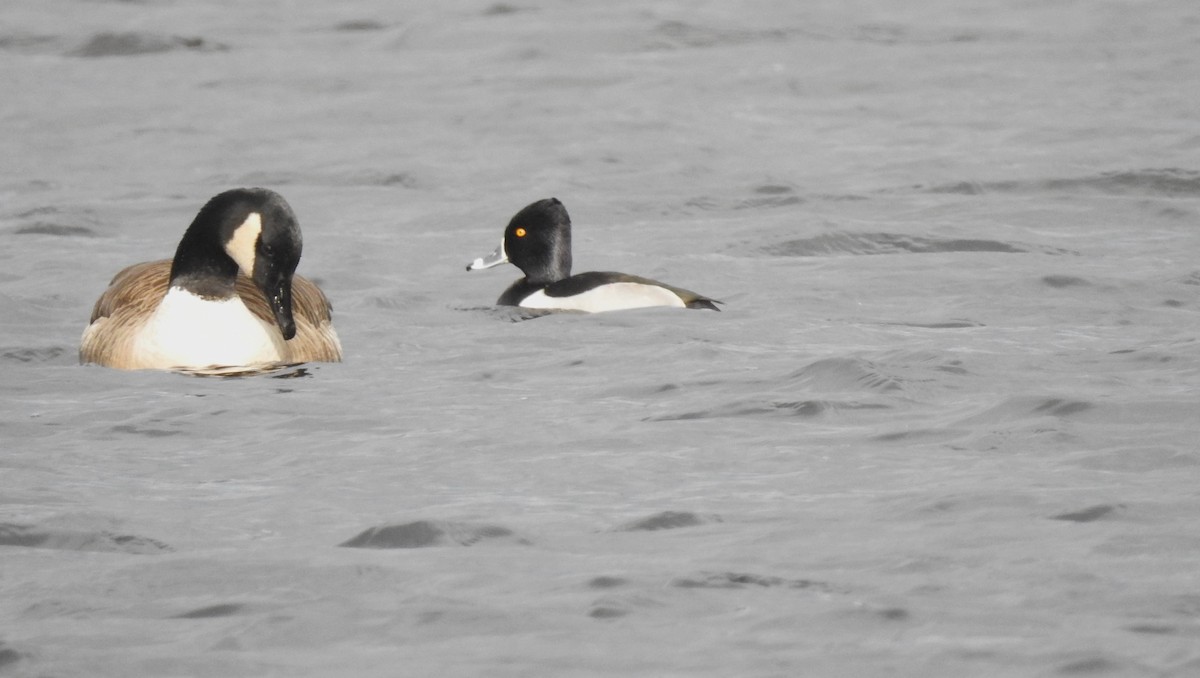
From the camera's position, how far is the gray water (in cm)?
620

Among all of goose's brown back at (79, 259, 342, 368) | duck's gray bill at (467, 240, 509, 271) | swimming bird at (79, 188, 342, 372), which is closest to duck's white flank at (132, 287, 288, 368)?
swimming bird at (79, 188, 342, 372)

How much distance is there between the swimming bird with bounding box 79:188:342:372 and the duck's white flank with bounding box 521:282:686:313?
2.49 m

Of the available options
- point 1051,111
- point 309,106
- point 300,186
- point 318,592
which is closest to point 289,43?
point 309,106

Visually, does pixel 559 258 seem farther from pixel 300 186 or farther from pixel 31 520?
pixel 31 520

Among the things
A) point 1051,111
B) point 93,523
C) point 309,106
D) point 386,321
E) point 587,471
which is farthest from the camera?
point 309,106

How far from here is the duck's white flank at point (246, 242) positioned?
10.2 m

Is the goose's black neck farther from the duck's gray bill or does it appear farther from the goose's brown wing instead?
the duck's gray bill

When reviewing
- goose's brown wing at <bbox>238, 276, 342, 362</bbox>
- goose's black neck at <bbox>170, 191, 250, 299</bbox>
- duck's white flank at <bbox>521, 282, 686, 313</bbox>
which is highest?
goose's black neck at <bbox>170, 191, 250, 299</bbox>

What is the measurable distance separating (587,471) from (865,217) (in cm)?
803

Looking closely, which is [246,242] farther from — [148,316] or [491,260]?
[491,260]

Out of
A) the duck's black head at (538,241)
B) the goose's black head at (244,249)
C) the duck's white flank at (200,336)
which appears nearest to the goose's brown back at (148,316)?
the duck's white flank at (200,336)

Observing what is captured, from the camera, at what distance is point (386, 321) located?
41.2ft

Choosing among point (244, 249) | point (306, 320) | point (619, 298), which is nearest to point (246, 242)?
point (244, 249)

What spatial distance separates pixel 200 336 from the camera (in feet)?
33.8
